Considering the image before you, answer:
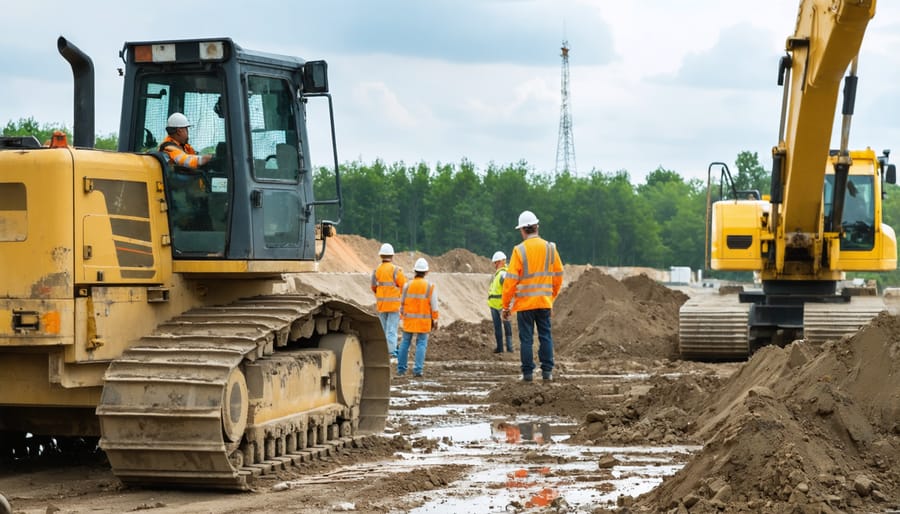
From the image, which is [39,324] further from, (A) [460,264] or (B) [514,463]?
(A) [460,264]

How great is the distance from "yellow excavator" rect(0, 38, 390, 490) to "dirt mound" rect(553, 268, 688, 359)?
38.7 ft

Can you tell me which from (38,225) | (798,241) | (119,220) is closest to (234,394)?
(119,220)

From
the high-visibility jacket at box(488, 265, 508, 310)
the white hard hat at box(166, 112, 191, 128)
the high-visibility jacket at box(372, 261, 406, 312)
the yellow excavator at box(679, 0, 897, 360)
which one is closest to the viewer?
the white hard hat at box(166, 112, 191, 128)

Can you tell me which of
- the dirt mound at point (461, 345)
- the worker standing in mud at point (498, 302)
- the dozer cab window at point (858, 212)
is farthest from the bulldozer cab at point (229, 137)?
the dirt mound at point (461, 345)

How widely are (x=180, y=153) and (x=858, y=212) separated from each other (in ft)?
41.8

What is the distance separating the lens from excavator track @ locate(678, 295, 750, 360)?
19.2m

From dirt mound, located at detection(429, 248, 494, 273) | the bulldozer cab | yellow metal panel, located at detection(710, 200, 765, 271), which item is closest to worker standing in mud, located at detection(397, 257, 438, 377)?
yellow metal panel, located at detection(710, 200, 765, 271)

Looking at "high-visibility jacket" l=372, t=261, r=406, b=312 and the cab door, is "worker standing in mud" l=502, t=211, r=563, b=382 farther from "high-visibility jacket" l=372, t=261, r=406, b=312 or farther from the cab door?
the cab door

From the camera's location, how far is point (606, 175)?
8025 centimetres

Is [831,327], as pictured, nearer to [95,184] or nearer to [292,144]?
[292,144]

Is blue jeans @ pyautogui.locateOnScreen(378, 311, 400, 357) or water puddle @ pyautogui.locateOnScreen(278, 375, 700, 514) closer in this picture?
water puddle @ pyautogui.locateOnScreen(278, 375, 700, 514)

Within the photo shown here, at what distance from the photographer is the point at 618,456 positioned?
10.5 metres

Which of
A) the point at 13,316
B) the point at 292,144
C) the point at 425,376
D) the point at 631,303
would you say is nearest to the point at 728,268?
the point at 425,376

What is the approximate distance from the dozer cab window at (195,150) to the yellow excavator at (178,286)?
0.01 meters
